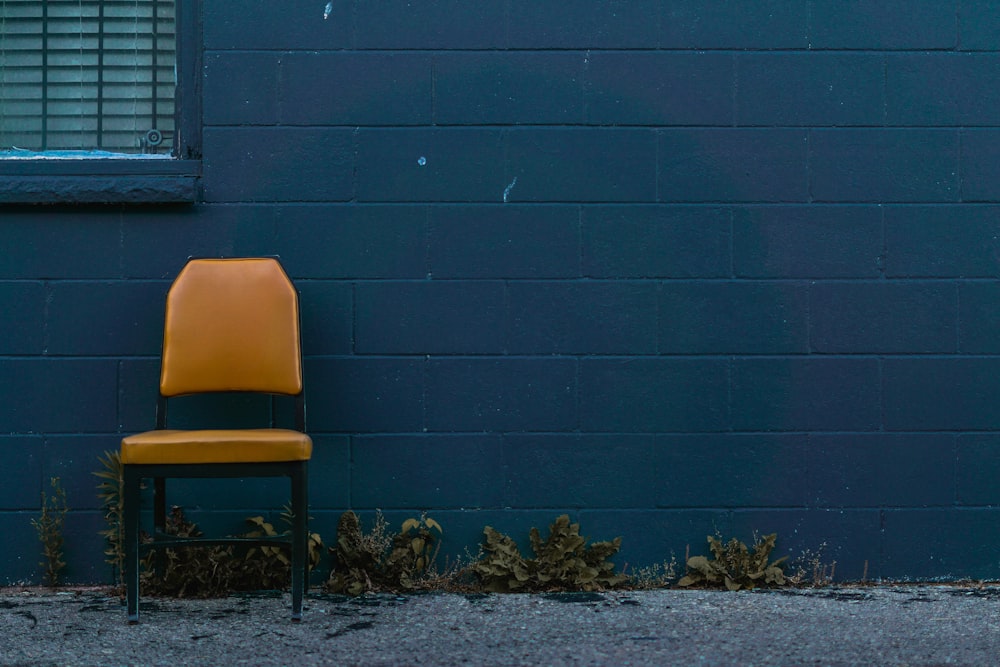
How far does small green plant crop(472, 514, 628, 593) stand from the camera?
3.39 metres

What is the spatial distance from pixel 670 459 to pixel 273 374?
4.20ft

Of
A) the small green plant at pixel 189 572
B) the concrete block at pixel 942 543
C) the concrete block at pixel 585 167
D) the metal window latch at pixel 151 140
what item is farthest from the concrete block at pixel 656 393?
the metal window latch at pixel 151 140

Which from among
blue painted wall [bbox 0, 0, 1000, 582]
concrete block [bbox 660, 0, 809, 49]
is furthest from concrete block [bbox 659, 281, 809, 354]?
concrete block [bbox 660, 0, 809, 49]

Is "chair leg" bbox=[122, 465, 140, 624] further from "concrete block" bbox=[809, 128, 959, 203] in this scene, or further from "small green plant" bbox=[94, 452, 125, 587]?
"concrete block" bbox=[809, 128, 959, 203]

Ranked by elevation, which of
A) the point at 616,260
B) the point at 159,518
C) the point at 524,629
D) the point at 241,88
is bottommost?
the point at 524,629

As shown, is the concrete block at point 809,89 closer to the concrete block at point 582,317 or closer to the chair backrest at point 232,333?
the concrete block at point 582,317

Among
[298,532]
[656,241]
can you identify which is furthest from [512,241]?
[298,532]

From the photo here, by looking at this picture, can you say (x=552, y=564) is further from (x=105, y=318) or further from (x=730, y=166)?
(x=105, y=318)

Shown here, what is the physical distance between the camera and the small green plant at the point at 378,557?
11.1 ft

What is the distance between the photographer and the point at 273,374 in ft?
10.7

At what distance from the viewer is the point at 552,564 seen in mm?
3410

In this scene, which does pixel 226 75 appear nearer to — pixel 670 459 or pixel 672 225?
pixel 672 225

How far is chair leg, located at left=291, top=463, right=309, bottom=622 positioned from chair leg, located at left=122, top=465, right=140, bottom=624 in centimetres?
42

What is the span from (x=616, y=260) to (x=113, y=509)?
1.75m
